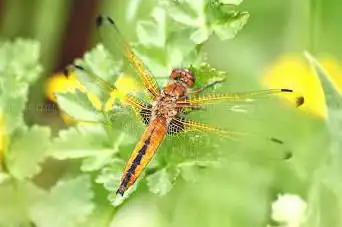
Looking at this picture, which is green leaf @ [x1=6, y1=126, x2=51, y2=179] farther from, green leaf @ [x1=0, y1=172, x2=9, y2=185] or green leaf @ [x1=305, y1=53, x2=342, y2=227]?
green leaf @ [x1=305, y1=53, x2=342, y2=227]

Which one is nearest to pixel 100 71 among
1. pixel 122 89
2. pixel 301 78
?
pixel 122 89

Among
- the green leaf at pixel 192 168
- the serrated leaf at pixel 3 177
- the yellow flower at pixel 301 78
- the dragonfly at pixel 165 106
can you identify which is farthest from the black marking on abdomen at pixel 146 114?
the yellow flower at pixel 301 78

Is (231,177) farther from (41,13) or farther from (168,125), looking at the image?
(41,13)

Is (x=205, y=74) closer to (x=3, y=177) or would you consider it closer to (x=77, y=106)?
(x=77, y=106)

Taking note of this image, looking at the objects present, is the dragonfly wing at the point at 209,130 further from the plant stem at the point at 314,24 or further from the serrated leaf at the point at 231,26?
the plant stem at the point at 314,24

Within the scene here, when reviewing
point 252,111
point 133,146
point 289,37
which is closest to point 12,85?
point 133,146
